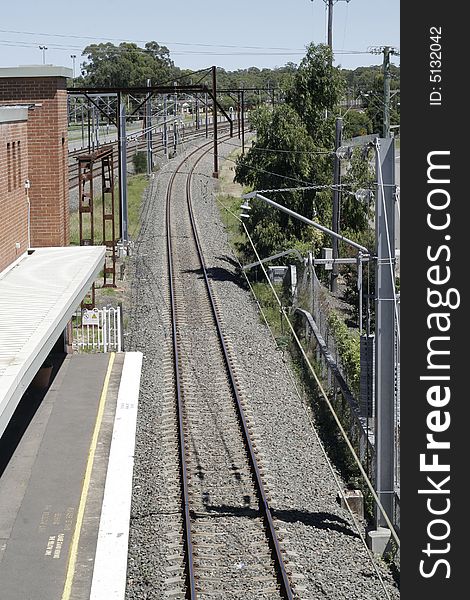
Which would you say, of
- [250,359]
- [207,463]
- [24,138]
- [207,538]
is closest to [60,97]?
[24,138]

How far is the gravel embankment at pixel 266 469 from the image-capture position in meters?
10.8

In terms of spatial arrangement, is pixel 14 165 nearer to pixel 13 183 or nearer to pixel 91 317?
pixel 13 183

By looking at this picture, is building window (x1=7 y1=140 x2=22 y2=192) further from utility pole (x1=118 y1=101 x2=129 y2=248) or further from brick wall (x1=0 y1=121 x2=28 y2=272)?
utility pole (x1=118 y1=101 x2=129 y2=248)

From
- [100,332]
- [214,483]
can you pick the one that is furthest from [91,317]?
[214,483]

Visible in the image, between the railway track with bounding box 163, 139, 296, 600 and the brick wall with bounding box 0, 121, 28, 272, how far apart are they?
3942 mm

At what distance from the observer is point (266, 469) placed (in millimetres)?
14164

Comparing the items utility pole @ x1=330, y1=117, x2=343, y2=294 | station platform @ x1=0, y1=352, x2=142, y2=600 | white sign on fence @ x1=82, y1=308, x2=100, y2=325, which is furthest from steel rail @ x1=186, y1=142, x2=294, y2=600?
utility pole @ x1=330, y1=117, x2=343, y2=294

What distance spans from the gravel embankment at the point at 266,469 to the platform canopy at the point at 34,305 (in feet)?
7.93

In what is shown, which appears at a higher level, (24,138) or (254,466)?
(24,138)

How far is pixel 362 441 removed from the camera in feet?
49.8

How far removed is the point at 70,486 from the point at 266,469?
2.94 meters

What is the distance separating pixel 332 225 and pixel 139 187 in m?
24.7

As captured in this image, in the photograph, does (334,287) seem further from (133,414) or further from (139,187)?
(139,187)

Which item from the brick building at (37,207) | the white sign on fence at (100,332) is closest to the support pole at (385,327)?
the brick building at (37,207)
